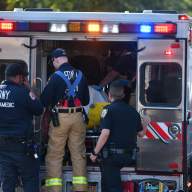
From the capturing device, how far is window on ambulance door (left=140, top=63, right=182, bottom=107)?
8.07 m

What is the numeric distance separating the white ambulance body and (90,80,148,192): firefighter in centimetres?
20

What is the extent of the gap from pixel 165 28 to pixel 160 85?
24.2 inches

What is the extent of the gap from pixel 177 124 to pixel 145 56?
78 cm

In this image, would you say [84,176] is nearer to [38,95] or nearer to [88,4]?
[38,95]

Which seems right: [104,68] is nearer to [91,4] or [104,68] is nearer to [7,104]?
[7,104]

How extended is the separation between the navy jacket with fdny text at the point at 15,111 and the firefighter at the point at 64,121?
0.64 ft

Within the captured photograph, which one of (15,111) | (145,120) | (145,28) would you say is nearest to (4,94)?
(15,111)

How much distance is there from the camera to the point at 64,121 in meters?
8.22

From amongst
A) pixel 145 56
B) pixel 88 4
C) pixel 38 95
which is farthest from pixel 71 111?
pixel 88 4

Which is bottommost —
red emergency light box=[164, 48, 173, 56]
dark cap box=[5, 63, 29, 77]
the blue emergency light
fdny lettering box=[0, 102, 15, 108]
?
fdny lettering box=[0, 102, 15, 108]

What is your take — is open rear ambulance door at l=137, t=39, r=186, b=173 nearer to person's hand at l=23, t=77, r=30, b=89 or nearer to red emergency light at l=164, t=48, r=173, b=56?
red emergency light at l=164, t=48, r=173, b=56

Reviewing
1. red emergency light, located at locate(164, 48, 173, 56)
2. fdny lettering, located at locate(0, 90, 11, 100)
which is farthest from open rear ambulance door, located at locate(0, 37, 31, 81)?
red emergency light, located at locate(164, 48, 173, 56)

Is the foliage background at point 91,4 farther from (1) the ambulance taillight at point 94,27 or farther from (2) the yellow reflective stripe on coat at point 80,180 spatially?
(2) the yellow reflective stripe on coat at point 80,180

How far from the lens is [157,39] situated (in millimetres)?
8016
